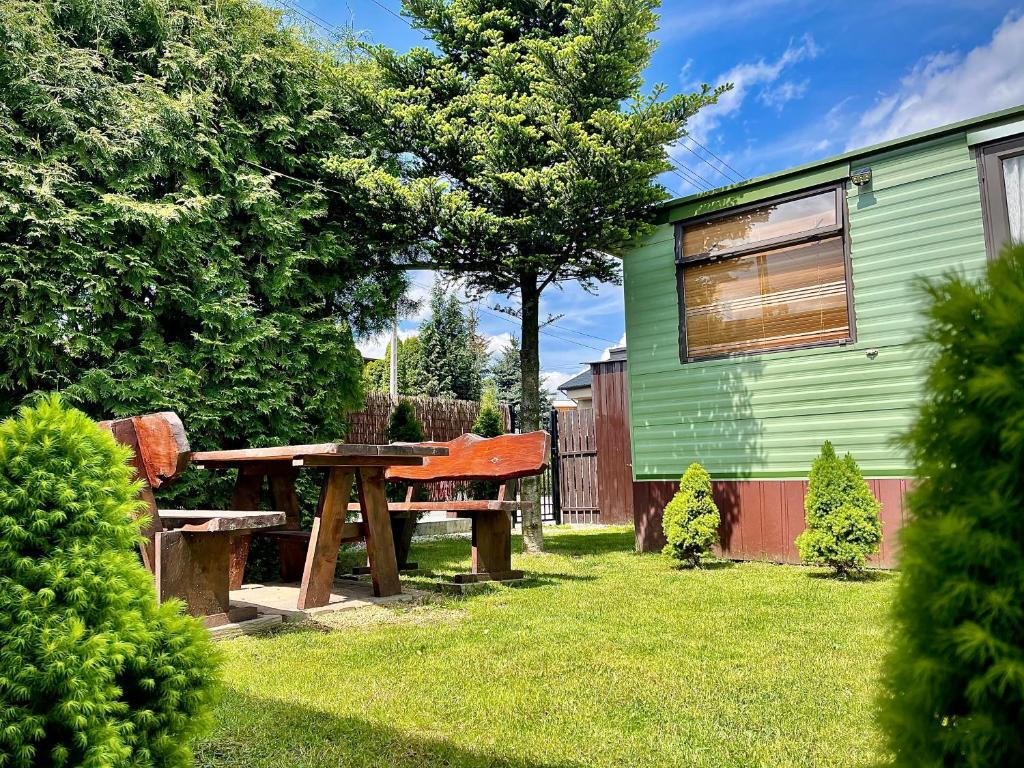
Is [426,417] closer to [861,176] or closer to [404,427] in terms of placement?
[404,427]

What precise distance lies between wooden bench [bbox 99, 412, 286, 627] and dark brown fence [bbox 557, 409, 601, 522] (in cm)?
808

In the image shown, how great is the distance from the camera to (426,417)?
516 inches

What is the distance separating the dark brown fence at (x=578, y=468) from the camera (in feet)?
39.0

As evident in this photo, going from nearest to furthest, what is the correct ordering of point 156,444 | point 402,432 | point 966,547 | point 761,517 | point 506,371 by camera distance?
1. point 966,547
2. point 156,444
3. point 761,517
4. point 402,432
5. point 506,371

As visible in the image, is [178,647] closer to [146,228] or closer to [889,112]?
[146,228]

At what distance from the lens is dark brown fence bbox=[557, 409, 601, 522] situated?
39.0ft

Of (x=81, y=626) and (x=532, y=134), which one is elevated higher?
(x=532, y=134)

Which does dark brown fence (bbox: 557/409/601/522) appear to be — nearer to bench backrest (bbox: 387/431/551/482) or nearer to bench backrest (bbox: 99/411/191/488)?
bench backrest (bbox: 387/431/551/482)

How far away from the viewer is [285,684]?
10.1ft

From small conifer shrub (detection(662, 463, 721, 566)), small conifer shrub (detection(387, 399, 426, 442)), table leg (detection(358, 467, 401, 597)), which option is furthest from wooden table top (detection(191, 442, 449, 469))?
small conifer shrub (detection(387, 399, 426, 442))

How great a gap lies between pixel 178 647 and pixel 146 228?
5.13 metres

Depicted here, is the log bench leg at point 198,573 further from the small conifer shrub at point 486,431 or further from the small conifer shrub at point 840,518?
the small conifer shrub at point 486,431

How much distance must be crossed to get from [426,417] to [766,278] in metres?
7.62

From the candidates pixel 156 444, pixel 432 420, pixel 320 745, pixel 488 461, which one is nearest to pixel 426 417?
pixel 432 420
